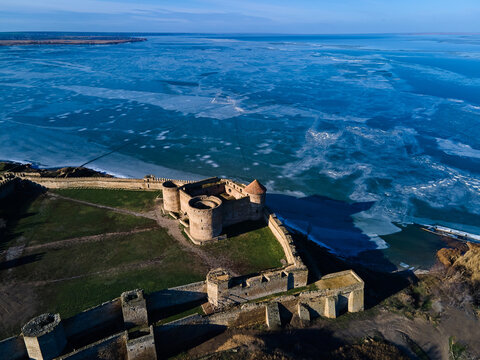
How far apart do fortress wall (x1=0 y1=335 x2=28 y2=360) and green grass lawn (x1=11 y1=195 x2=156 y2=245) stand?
14662mm

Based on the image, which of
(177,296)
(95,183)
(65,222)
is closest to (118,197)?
(95,183)

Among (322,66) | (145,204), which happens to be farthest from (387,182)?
(322,66)

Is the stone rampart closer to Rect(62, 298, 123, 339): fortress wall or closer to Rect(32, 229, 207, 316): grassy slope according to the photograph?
Rect(62, 298, 123, 339): fortress wall

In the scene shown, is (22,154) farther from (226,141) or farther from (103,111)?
(226,141)

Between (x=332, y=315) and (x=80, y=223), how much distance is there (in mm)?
28443

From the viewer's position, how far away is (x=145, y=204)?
146 feet

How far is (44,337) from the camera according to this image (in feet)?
76.9

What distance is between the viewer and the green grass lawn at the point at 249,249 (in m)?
34.2

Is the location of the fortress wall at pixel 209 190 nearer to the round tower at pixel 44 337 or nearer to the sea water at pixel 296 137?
the sea water at pixel 296 137

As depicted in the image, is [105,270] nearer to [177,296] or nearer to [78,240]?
[78,240]

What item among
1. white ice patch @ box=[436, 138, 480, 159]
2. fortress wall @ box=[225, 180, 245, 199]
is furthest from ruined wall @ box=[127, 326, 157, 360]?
white ice patch @ box=[436, 138, 480, 159]

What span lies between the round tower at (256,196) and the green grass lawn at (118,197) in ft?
41.2

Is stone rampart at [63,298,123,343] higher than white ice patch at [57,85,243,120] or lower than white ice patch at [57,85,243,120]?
lower

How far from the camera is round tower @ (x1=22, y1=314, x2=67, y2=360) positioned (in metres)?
23.3
